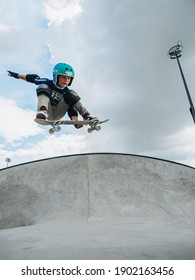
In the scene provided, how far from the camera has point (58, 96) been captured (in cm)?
880

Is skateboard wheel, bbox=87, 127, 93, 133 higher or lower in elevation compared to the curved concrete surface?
higher

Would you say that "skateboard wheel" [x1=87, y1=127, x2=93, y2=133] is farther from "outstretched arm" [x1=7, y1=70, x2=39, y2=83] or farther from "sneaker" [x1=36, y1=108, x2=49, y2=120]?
"outstretched arm" [x1=7, y1=70, x2=39, y2=83]

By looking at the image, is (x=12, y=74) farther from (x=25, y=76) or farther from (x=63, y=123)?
(x=63, y=123)

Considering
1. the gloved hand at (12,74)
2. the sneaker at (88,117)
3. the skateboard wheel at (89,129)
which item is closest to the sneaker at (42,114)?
the sneaker at (88,117)

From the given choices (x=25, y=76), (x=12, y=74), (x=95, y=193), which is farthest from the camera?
(x=12, y=74)

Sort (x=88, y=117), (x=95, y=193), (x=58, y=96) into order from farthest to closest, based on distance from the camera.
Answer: (x=88, y=117), (x=58, y=96), (x=95, y=193)

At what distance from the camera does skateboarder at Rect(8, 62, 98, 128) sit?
8367 millimetres

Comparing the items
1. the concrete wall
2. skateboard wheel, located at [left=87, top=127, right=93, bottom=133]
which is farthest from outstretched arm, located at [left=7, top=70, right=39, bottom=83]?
the concrete wall

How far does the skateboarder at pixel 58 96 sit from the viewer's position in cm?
837

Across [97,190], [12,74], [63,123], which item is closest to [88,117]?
[63,123]

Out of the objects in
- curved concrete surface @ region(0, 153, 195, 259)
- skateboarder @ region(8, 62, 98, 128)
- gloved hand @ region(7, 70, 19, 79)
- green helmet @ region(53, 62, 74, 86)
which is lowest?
curved concrete surface @ region(0, 153, 195, 259)

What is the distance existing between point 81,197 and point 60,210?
2.76 feet

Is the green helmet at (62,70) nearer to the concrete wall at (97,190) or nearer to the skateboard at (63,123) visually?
the skateboard at (63,123)
